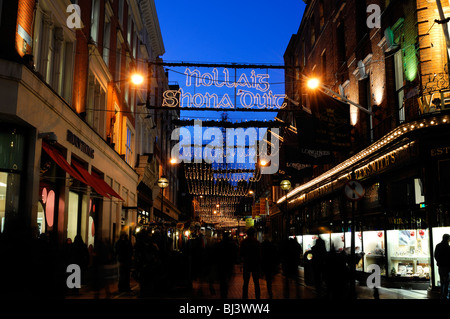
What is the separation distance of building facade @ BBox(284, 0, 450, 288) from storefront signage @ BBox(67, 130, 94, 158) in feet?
28.9

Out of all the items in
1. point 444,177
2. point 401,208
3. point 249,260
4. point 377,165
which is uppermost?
point 377,165

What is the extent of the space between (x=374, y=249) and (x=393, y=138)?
15.9ft

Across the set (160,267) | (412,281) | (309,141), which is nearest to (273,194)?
(309,141)

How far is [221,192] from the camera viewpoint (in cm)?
6419

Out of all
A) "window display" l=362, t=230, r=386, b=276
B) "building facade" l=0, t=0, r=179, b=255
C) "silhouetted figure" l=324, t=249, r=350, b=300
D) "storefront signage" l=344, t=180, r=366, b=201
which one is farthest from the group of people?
"window display" l=362, t=230, r=386, b=276

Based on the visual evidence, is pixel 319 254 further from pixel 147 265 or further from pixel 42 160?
pixel 42 160

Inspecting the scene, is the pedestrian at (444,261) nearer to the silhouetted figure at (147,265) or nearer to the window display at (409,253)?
the window display at (409,253)

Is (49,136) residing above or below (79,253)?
above

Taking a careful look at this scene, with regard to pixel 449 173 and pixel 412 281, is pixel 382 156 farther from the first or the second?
pixel 412 281

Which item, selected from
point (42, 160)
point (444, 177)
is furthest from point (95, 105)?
point (444, 177)

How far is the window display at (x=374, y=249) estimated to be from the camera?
59.1ft

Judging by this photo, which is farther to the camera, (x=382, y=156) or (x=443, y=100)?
(x=382, y=156)

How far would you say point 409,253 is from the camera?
16516 millimetres
